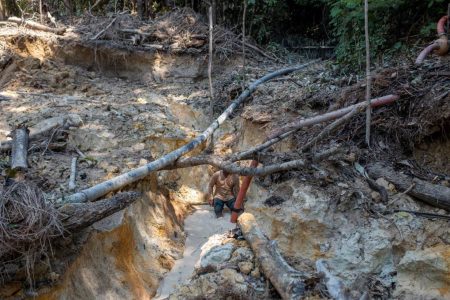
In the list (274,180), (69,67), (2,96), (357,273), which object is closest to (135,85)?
(69,67)

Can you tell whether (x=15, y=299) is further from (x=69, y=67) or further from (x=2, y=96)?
(x=69, y=67)

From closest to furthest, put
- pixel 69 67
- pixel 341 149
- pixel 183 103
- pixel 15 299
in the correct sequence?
1. pixel 15 299
2. pixel 341 149
3. pixel 183 103
4. pixel 69 67

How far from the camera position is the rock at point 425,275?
3496mm

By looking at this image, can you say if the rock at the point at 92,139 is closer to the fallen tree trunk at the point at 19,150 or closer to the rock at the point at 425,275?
the fallen tree trunk at the point at 19,150

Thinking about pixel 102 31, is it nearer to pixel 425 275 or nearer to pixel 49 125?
pixel 49 125

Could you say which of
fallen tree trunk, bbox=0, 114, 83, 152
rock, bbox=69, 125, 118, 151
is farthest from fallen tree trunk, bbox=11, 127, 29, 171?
rock, bbox=69, 125, 118, 151

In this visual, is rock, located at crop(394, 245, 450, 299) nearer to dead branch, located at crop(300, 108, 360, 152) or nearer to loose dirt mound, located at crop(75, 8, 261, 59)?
dead branch, located at crop(300, 108, 360, 152)

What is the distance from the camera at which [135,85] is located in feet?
33.2

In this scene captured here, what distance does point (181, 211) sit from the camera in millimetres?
7301

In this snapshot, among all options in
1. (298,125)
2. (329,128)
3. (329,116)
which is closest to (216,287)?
(329,128)

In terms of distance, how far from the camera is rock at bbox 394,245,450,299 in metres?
3.50

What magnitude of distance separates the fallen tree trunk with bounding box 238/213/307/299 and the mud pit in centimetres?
12

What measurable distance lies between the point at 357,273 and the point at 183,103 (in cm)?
588

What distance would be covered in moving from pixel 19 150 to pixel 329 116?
4.50 m
